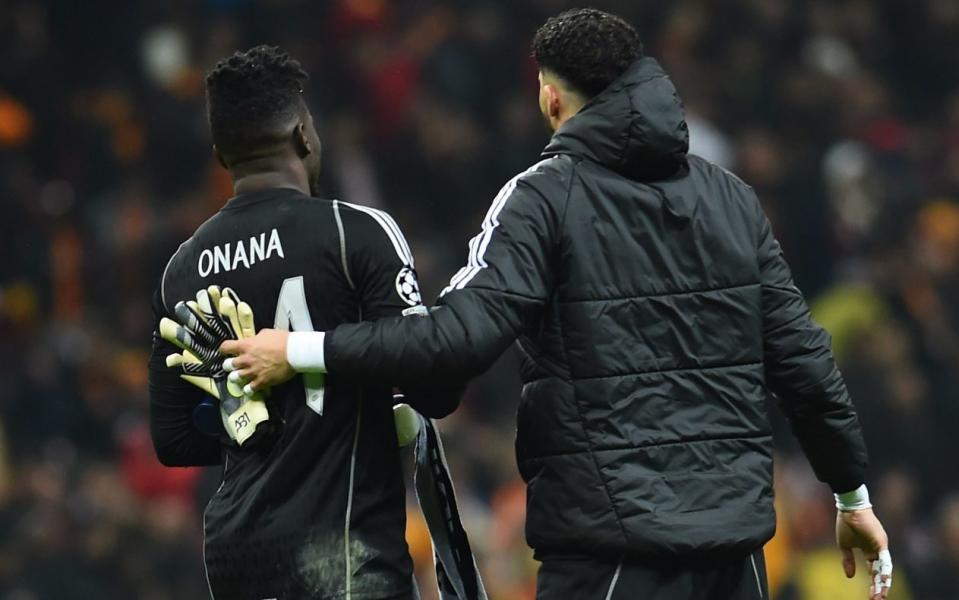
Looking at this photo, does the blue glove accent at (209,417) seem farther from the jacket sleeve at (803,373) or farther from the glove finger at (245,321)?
the jacket sleeve at (803,373)

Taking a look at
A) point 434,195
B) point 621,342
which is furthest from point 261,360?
point 434,195

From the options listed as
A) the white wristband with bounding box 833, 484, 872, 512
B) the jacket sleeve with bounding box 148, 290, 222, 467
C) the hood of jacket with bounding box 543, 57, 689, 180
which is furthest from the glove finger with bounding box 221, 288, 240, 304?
the white wristband with bounding box 833, 484, 872, 512

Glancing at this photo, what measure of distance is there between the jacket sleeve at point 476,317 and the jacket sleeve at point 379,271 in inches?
2.3

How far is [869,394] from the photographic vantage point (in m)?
7.98

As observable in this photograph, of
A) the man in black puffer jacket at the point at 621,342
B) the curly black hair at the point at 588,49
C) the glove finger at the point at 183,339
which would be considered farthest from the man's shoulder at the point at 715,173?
the glove finger at the point at 183,339

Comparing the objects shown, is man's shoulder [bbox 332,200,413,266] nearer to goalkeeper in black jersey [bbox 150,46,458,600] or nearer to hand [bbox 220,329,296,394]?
goalkeeper in black jersey [bbox 150,46,458,600]

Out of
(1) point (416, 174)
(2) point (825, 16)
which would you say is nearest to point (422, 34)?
(1) point (416, 174)

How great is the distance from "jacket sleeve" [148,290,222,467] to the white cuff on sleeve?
39 centimetres

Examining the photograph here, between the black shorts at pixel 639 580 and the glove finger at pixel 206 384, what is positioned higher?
the glove finger at pixel 206 384

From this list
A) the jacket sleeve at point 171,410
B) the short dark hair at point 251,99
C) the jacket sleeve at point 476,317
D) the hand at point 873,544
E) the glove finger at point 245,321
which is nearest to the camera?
the jacket sleeve at point 476,317

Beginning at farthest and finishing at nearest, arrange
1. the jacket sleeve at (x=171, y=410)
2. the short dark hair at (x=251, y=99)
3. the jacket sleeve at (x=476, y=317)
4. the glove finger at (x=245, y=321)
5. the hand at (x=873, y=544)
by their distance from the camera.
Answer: the hand at (x=873, y=544) < the jacket sleeve at (x=171, y=410) < the short dark hair at (x=251, y=99) < the glove finger at (x=245, y=321) < the jacket sleeve at (x=476, y=317)

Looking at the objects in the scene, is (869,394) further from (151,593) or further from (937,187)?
(151,593)

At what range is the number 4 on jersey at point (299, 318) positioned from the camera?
3252 millimetres

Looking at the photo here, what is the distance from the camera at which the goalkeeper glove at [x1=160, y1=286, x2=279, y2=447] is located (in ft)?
10.7
